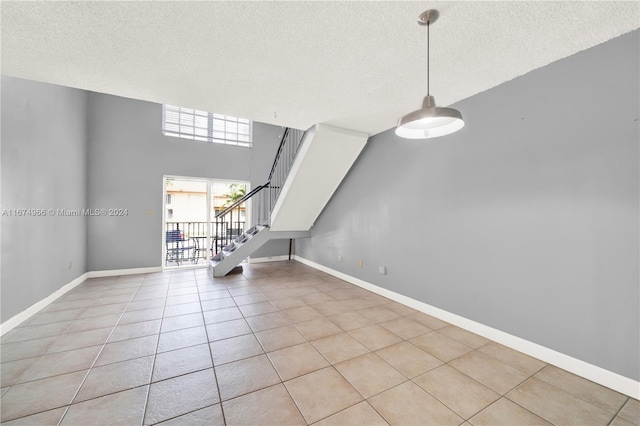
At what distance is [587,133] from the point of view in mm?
2057

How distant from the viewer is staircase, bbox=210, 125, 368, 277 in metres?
4.04

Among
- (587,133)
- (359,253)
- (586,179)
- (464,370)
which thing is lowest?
(464,370)

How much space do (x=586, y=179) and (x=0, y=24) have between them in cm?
461

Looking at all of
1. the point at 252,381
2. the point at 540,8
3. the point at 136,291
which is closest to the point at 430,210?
the point at 540,8

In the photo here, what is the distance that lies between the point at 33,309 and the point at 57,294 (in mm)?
675

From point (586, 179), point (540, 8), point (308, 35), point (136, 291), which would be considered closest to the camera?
point (540, 8)

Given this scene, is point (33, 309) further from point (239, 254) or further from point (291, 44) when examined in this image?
point (291, 44)

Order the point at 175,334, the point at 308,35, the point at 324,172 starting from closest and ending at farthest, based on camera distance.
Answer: the point at 308,35 → the point at 175,334 → the point at 324,172

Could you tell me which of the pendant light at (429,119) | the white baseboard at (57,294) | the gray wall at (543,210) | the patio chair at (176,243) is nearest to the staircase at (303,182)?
the gray wall at (543,210)

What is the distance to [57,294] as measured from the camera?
3.68m

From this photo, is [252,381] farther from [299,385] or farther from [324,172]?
[324,172]

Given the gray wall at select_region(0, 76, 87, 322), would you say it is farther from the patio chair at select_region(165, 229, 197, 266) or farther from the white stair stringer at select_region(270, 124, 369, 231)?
the white stair stringer at select_region(270, 124, 369, 231)

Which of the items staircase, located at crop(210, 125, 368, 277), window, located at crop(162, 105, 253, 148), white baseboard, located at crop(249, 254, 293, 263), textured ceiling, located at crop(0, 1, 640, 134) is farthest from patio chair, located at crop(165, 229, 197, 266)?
textured ceiling, located at crop(0, 1, 640, 134)

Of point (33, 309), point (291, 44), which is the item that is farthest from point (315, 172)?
point (33, 309)
